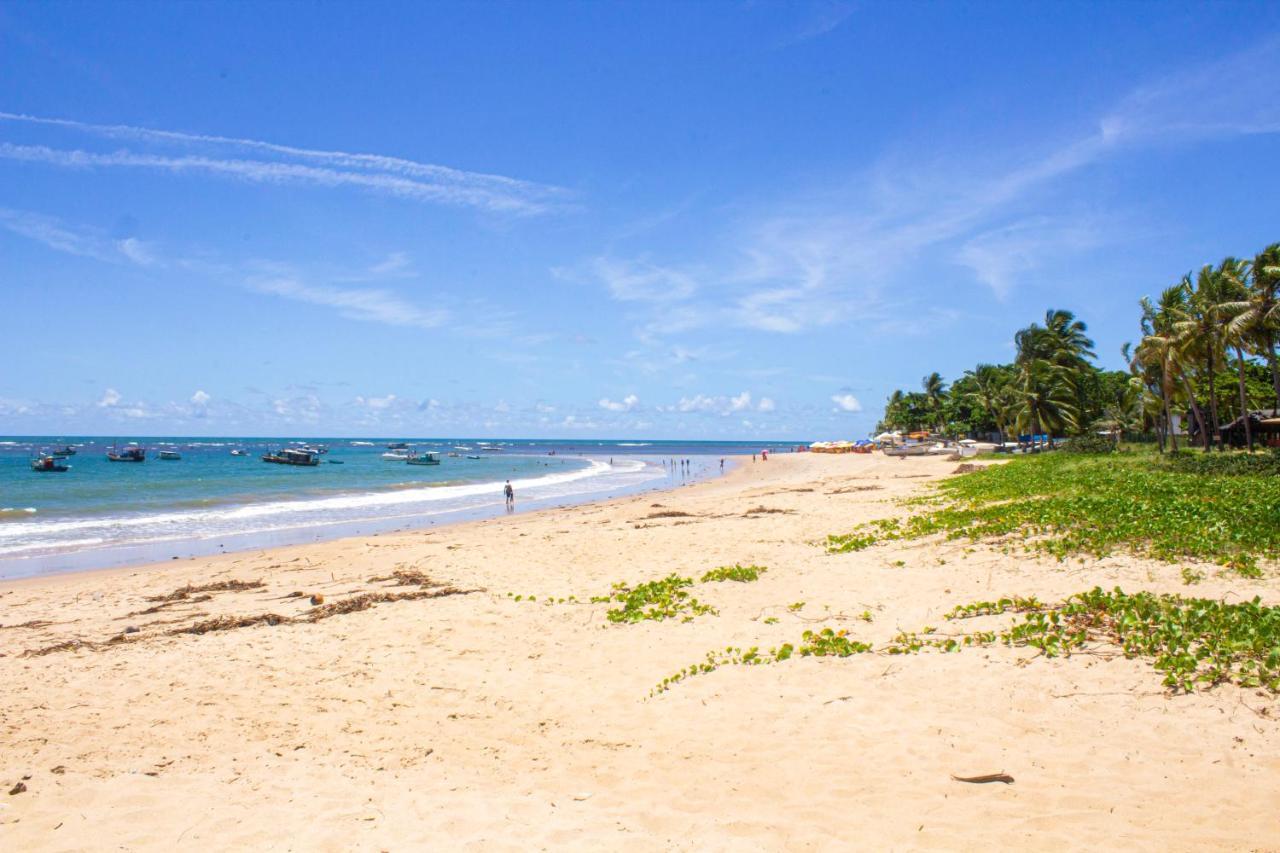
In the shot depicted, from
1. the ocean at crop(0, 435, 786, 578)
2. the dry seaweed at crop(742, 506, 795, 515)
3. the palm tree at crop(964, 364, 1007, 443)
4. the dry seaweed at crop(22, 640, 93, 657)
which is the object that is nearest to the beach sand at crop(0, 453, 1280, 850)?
the dry seaweed at crop(22, 640, 93, 657)

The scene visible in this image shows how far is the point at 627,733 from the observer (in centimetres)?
708

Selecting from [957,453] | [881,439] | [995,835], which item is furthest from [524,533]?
[881,439]

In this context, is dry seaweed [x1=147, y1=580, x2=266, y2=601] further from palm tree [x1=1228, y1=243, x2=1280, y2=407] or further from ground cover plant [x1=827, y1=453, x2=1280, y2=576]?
palm tree [x1=1228, y1=243, x2=1280, y2=407]

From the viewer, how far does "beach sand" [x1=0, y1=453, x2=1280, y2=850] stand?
206 inches

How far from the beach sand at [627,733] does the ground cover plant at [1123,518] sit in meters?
0.81

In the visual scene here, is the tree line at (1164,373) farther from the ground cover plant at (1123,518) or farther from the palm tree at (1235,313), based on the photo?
the ground cover plant at (1123,518)

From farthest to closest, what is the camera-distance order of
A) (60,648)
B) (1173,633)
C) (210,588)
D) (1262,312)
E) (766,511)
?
(1262,312)
(766,511)
(210,588)
(60,648)
(1173,633)

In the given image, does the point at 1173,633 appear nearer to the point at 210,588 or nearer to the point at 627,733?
the point at 627,733

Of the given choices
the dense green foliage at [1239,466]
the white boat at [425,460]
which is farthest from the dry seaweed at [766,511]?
the white boat at [425,460]

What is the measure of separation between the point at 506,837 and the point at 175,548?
23.6 m

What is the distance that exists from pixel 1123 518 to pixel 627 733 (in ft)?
34.2

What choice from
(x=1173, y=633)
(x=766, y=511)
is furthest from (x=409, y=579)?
(x=766, y=511)

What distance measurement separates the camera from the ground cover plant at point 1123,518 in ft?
35.0

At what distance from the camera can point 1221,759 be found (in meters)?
5.49
